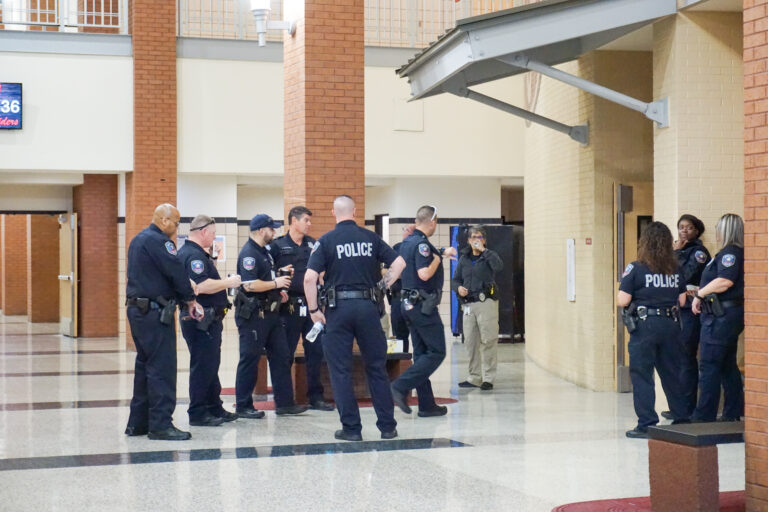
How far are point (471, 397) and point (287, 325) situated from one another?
2167 millimetres

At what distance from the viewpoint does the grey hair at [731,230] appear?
25.1ft

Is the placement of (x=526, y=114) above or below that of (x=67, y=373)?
above

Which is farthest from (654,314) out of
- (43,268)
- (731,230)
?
(43,268)

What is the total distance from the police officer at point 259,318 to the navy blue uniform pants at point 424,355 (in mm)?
1010

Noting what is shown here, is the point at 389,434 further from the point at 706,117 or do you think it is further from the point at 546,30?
the point at 706,117

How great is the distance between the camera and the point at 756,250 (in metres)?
5.09

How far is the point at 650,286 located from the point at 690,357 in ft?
3.68

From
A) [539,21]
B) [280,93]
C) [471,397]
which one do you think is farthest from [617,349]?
[280,93]

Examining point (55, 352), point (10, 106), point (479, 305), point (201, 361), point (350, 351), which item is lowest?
point (55, 352)

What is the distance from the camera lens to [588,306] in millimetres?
11047

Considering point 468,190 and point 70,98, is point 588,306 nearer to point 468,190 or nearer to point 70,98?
point 468,190

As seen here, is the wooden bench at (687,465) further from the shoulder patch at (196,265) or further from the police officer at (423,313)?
the shoulder patch at (196,265)

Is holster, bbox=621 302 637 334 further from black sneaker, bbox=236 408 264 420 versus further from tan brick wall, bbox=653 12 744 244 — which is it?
black sneaker, bbox=236 408 264 420

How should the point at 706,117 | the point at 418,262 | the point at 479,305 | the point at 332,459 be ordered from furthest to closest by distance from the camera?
1. the point at 479,305
2. the point at 418,262
3. the point at 706,117
4. the point at 332,459
